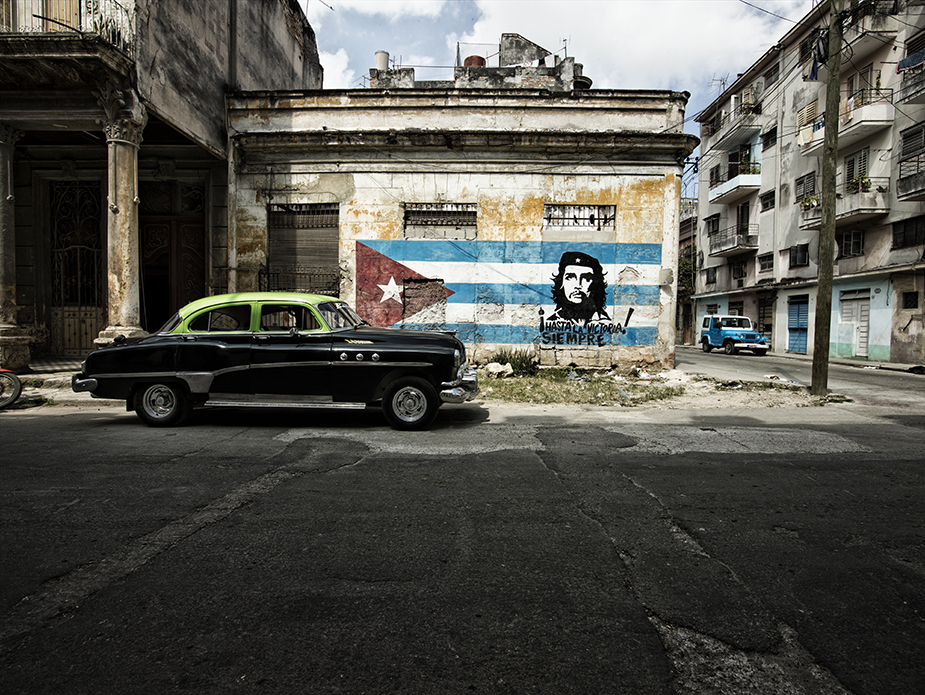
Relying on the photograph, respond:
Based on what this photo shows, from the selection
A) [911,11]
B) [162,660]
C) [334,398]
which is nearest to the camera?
[162,660]

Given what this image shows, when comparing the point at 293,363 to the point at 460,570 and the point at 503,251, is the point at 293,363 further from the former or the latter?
the point at 503,251

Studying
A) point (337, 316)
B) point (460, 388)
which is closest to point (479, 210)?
point (337, 316)

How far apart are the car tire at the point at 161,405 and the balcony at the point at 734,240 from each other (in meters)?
32.6

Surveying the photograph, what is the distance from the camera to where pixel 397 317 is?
41.0 feet

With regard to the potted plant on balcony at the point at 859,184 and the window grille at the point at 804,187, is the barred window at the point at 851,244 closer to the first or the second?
the potted plant on balcony at the point at 859,184

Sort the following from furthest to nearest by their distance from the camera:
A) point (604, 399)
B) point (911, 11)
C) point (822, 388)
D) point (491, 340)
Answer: point (911, 11) < point (491, 340) < point (822, 388) < point (604, 399)

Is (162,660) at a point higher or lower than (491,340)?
lower

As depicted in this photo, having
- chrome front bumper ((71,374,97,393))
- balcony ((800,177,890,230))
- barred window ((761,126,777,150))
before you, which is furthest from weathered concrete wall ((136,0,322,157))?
barred window ((761,126,777,150))

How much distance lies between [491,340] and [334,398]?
6.35 metres

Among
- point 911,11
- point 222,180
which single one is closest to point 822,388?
point 222,180

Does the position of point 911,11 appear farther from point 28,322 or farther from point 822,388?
point 28,322

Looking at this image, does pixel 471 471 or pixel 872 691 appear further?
pixel 471 471

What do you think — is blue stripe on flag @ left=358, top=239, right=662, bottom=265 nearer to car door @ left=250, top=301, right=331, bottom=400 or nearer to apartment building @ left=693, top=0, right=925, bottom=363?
apartment building @ left=693, top=0, right=925, bottom=363

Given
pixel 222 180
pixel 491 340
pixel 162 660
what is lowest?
pixel 162 660
